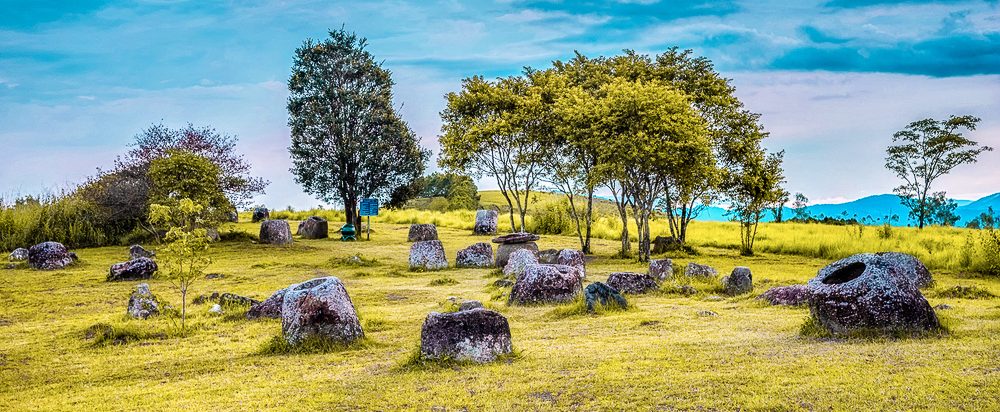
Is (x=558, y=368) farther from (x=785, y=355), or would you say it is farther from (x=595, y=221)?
(x=595, y=221)

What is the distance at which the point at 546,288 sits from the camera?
1680 centimetres

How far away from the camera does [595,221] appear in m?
49.0

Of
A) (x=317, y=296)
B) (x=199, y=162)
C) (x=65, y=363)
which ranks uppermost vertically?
(x=199, y=162)

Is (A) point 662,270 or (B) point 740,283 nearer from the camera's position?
(B) point 740,283

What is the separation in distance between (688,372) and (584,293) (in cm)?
656

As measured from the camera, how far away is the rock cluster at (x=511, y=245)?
1080 inches

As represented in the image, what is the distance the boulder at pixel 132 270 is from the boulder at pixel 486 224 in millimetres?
25150

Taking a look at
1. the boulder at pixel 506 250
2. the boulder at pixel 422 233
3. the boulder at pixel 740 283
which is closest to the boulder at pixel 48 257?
the boulder at pixel 506 250

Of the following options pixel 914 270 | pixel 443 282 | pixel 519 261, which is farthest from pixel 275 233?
pixel 914 270

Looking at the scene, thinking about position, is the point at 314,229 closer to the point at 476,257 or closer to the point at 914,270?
the point at 476,257

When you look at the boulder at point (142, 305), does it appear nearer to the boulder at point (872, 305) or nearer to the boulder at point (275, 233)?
the boulder at point (872, 305)

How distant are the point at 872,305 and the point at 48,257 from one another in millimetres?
27628

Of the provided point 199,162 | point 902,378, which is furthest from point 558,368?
point 199,162

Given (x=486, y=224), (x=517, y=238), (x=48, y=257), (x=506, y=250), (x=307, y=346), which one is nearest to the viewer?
(x=307, y=346)
